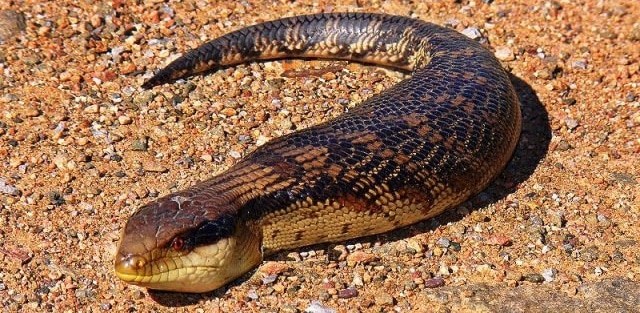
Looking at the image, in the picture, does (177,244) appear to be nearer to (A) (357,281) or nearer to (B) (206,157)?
(A) (357,281)

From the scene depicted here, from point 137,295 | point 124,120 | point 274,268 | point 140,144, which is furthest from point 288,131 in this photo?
point 137,295

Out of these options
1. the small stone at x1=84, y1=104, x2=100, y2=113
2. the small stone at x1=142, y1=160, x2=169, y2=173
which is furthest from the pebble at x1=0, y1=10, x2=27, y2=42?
the small stone at x1=142, y1=160, x2=169, y2=173

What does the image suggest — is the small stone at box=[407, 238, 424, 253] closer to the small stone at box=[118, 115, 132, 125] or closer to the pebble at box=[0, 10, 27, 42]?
the small stone at box=[118, 115, 132, 125]

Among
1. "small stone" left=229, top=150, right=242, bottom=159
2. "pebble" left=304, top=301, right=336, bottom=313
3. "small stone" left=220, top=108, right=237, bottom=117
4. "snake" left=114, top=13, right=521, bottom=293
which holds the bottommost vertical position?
"small stone" left=220, top=108, right=237, bottom=117

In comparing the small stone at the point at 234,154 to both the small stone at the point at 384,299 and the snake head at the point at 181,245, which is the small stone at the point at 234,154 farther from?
the small stone at the point at 384,299

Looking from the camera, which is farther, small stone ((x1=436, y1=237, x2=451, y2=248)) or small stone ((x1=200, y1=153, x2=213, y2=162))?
small stone ((x1=200, y1=153, x2=213, y2=162))

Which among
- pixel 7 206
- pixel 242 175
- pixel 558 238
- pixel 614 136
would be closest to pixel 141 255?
pixel 242 175

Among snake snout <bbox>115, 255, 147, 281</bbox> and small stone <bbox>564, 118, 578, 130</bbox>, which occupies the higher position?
snake snout <bbox>115, 255, 147, 281</bbox>

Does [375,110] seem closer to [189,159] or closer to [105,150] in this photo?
[189,159]
